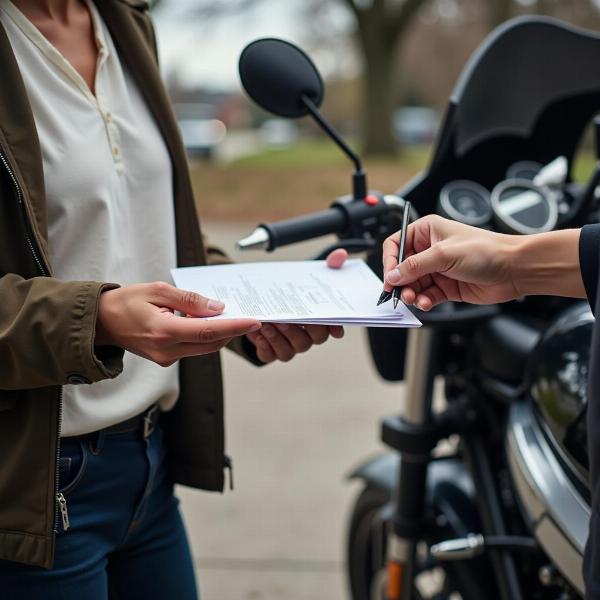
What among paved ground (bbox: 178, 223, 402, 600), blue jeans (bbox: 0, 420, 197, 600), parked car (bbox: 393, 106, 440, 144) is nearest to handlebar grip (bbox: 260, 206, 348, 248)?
blue jeans (bbox: 0, 420, 197, 600)

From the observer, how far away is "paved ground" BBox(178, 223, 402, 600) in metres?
2.72

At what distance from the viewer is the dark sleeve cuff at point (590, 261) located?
39.1 inches

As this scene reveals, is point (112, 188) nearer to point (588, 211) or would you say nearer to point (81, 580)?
point (81, 580)

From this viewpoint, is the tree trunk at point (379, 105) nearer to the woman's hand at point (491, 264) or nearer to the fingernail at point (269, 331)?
the fingernail at point (269, 331)

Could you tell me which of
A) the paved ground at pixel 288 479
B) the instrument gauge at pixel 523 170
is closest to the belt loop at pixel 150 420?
the instrument gauge at pixel 523 170

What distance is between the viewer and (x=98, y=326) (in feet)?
3.51

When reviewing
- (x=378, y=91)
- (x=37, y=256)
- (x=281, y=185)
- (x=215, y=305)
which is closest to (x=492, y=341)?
(x=215, y=305)

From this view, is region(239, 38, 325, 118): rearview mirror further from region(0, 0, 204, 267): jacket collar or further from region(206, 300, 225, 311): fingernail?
region(206, 300, 225, 311): fingernail

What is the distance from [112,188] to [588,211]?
2.98 ft

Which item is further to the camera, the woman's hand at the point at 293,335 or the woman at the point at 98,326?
the woman's hand at the point at 293,335

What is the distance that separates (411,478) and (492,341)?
34cm

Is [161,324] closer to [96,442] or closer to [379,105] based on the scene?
[96,442]

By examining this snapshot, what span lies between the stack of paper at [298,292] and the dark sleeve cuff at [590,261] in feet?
0.66

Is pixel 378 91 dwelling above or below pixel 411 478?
below
